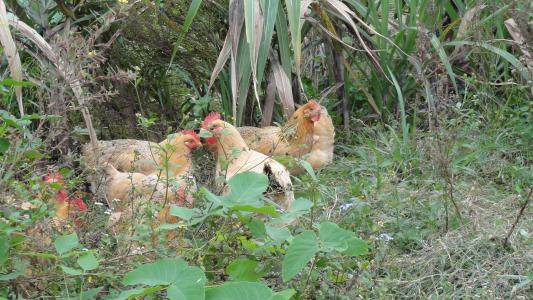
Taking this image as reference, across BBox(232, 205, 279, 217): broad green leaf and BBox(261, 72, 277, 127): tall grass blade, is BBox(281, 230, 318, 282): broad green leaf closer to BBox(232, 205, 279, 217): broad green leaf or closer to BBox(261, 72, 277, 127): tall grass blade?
BBox(232, 205, 279, 217): broad green leaf

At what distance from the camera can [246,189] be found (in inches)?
96.7

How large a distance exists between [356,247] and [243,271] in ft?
1.05

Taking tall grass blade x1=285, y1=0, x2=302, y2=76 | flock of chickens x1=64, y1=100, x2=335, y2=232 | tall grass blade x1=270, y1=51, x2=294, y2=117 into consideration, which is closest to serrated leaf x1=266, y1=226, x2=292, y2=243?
flock of chickens x1=64, y1=100, x2=335, y2=232

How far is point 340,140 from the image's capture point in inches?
213

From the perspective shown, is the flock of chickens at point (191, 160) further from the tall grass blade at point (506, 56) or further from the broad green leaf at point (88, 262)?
the tall grass blade at point (506, 56)

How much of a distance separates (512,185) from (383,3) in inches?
54.4

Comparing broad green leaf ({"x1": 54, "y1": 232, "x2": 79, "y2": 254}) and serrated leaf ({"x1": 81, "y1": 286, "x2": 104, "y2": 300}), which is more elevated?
broad green leaf ({"x1": 54, "y1": 232, "x2": 79, "y2": 254})

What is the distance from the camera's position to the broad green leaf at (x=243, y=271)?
248 cm

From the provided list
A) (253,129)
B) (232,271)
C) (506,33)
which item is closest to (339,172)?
(253,129)

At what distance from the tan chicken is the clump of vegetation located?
13 centimetres

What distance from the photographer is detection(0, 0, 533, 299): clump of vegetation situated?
2.49m

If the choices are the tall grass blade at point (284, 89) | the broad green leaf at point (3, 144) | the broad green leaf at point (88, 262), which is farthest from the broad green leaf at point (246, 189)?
the tall grass blade at point (284, 89)

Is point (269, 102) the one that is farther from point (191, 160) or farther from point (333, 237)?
point (333, 237)

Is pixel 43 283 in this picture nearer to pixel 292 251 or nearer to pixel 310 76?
pixel 292 251
